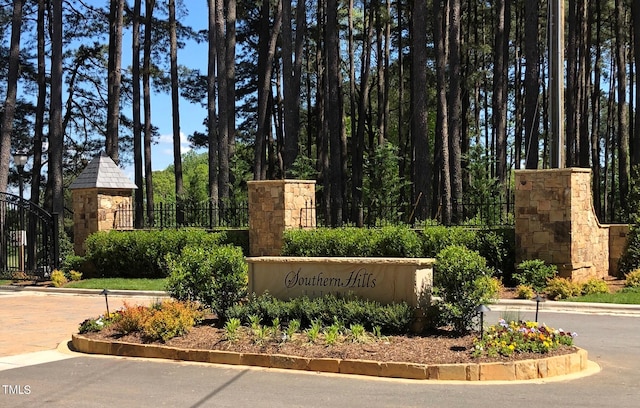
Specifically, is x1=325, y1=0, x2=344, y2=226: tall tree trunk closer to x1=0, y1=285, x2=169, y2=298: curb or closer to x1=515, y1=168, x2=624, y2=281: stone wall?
x1=0, y1=285, x2=169, y2=298: curb

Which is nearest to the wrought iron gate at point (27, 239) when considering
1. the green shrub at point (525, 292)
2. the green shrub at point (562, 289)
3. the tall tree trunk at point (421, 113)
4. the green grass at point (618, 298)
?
the tall tree trunk at point (421, 113)

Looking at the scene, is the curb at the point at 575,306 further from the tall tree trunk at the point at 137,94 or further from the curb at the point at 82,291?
the tall tree trunk at the point at 137,94

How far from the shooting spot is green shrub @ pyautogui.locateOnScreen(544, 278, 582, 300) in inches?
610

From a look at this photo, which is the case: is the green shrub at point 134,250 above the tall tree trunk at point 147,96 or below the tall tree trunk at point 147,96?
below

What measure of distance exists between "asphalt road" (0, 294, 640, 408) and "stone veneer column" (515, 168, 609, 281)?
720 cm

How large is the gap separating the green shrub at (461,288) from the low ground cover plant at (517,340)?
517 millimetres

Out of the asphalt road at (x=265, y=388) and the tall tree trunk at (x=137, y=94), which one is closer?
the asphalt road at (x=265, y=388)

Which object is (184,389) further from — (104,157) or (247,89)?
(247,89)

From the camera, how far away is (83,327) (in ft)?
36.6

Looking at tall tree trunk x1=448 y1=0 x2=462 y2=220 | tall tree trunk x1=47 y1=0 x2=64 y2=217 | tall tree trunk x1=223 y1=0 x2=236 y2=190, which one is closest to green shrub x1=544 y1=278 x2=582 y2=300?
tall tree trunk x1=448 y1=0 x2=462 y2=220

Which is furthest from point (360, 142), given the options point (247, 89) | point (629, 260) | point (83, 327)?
point (83, 327)

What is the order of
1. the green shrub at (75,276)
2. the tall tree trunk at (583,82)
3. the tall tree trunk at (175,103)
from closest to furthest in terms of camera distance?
the green shrub at (75,276)
the tall tree trunk at (583,82)
the tall tree trunk at (175,103)

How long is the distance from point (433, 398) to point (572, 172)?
1083cm

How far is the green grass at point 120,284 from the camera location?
20.0m
